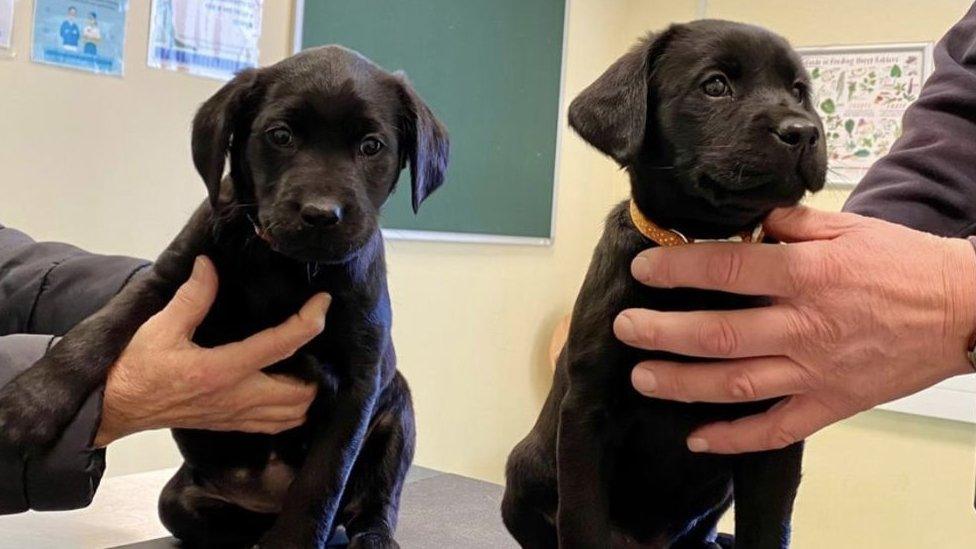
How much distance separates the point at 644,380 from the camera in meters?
1.03

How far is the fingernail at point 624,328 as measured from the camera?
1023 mm

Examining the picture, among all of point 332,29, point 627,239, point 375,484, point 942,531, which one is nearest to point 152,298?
point 375,484

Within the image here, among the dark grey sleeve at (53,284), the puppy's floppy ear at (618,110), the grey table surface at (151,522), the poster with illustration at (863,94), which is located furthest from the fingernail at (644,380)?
the poster with illustration at (863,94)

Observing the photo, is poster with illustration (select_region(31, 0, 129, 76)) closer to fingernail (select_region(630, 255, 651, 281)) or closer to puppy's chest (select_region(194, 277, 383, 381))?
Answer: puppy's chest (select_region(194, 277, 383, 381))

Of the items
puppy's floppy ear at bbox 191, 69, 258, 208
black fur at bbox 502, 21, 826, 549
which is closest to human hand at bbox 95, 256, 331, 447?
puppy's floppy ear at bbox 191, 69, 258, 208

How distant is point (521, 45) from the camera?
3.79 meters

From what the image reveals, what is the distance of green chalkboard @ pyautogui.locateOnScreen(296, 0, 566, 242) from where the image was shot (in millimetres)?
3070

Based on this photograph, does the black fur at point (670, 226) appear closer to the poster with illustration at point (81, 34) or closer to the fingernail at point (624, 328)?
the fingernail at point (624, 328)

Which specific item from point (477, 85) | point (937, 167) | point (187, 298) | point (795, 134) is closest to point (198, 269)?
point (187, 298)

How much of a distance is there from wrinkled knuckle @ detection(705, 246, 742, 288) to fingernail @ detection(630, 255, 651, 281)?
0.20ft

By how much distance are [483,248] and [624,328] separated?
2.67 metres

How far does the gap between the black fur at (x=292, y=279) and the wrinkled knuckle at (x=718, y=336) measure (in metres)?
0.41

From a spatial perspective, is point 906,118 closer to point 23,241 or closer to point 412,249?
point 23,241

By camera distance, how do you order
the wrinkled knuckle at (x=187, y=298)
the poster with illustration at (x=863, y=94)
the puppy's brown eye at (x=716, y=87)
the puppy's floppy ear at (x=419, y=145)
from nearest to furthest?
the puppy's brown eye at (x=716, y=87) → the wrinkled knuckle at (x=187, y=298) → the puppy's floppy ear at (x=419, y=145) → the poster with illustration at (x=863, y=94)
